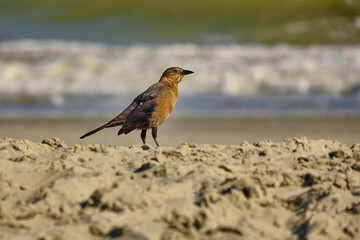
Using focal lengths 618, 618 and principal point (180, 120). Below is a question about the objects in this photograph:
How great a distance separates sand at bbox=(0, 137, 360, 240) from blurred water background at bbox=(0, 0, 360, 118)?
19.9 ft

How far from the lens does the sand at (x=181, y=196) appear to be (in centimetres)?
308

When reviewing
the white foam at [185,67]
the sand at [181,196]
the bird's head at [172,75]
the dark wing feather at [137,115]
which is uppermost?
the white foam at [185,67]

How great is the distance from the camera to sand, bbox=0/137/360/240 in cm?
308

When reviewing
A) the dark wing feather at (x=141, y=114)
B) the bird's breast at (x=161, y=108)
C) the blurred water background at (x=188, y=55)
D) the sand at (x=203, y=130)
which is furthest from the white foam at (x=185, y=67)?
the dark wing feather at (x=141, y=114)

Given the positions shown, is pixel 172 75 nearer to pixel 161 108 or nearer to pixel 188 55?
pixel 161 108

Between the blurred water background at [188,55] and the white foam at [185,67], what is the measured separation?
23mm

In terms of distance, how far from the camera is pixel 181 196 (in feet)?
10.9

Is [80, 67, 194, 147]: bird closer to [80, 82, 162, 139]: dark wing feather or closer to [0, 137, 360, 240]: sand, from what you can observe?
[80, 82, 162, 139]: dark wing feather

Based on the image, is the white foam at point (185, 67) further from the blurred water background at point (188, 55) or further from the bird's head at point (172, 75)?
the bird's head at point (172, 75)

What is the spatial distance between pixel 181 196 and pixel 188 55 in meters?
11.5

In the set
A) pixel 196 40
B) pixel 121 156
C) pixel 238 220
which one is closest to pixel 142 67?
pixel 196 40

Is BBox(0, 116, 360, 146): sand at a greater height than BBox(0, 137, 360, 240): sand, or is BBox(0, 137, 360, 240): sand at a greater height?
BBox(0, 116, 360, 146): sand

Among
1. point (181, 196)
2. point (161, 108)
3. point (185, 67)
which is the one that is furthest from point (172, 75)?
point (185, 67)

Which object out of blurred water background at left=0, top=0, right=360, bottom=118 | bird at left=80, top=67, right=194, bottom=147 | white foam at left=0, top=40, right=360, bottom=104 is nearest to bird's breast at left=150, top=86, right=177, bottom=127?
bird at left=80, top=67, right=194, bottom=147
